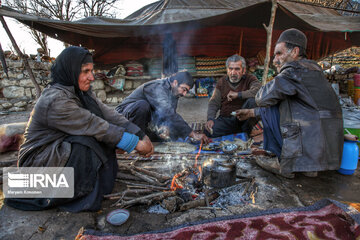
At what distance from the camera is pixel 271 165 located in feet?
8.66

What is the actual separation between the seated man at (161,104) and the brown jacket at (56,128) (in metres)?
1.63

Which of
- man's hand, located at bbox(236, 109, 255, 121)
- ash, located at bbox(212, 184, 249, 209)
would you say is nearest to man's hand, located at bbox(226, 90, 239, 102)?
man's hand, located at bbox(236, 109, 255, 121)

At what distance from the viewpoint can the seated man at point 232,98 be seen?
4.12 m

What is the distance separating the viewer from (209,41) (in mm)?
7426

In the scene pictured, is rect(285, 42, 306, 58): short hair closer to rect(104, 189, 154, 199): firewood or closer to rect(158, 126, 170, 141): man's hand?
rect(104, 189, 154, 199): firewood

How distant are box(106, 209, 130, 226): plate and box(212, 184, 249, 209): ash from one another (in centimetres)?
80

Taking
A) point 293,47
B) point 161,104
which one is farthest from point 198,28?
point 293,47

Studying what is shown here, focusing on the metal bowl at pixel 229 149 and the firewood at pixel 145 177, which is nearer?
the firewood at pixel 145 177

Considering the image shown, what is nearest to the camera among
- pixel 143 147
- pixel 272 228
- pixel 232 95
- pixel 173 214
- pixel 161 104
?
pixel 272 228

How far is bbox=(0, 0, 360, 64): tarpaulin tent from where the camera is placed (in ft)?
15.4

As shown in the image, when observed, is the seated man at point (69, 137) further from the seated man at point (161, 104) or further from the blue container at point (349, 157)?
the blue container at point (349, 157)

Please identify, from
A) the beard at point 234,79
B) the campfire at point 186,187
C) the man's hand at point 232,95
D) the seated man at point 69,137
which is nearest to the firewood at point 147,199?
the campfire at point 186,187

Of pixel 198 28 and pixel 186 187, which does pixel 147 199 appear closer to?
pixel 186 187

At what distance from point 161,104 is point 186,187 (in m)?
1.78
